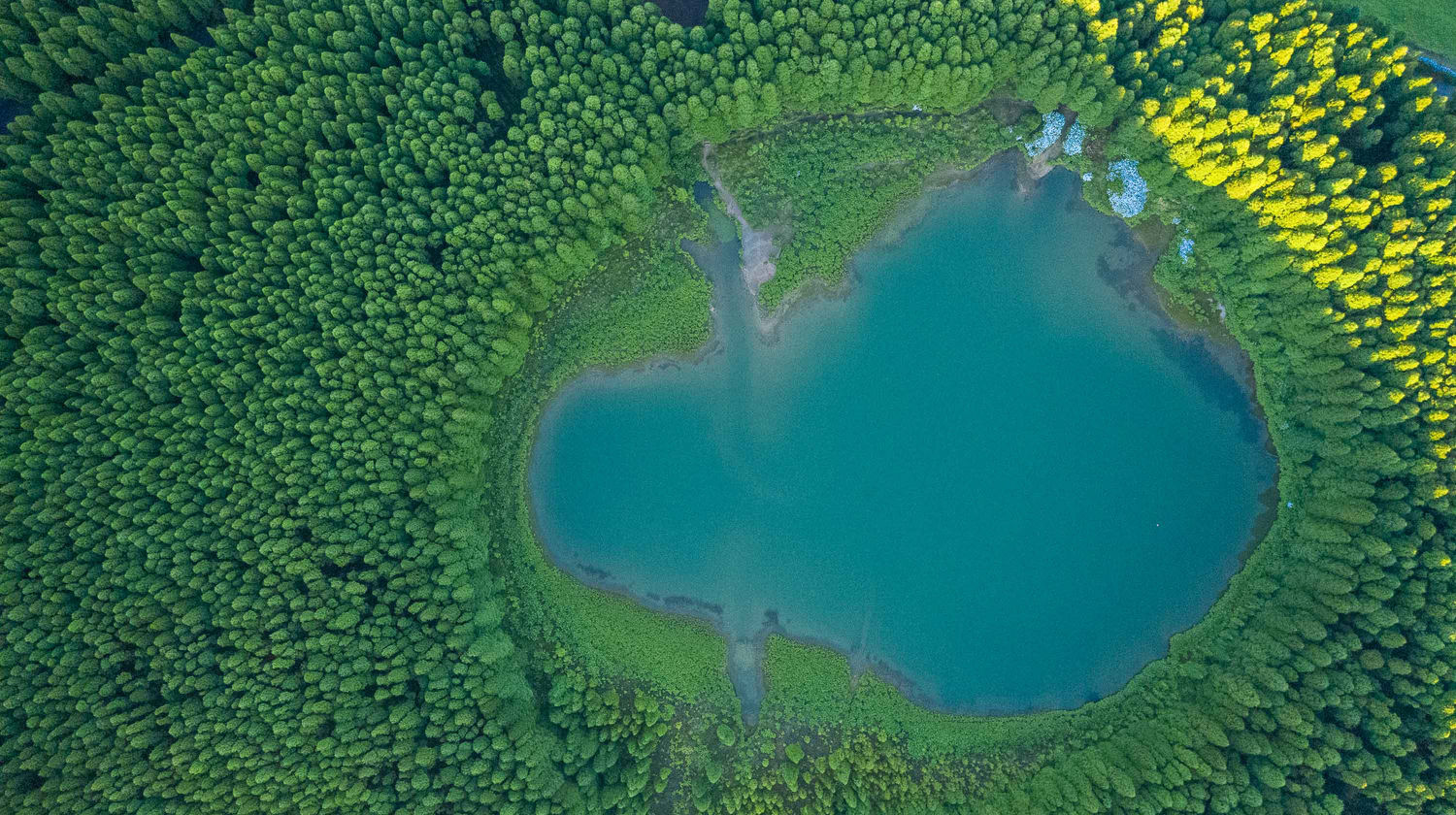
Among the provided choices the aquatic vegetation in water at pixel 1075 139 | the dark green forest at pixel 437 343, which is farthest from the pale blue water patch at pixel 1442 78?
the aquatic vegetation in water at pixel 1075 139

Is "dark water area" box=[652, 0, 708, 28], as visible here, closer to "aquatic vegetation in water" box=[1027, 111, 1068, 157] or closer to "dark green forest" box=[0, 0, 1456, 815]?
"dark green forest" box=[0, 0, 1456, 815]

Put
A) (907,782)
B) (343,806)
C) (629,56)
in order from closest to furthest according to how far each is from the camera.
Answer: (343,806) → (629,56) → (907,782)

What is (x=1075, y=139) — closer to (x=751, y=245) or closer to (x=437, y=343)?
(x=751, y=245)

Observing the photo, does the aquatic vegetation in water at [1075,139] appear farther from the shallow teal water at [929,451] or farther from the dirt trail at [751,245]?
the dirt trail at [751,245]

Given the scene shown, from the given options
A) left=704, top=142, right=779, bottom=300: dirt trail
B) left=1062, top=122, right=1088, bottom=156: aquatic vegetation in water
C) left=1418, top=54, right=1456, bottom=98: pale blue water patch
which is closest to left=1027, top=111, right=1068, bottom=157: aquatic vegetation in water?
left=1062, top=122, right=1088, bottom=156: aquatic vegetation in water

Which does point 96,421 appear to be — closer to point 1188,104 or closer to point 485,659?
point 485,659

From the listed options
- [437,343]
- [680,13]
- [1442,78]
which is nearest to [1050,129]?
[1442,78]

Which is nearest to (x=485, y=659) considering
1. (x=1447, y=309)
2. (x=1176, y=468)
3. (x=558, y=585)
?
(x=558, y=585)
